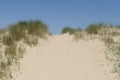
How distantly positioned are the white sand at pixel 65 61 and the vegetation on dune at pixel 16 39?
0.92 ft

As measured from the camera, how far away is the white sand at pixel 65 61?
9.47m

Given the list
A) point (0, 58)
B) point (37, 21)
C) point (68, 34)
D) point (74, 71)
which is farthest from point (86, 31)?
point (0, 58)

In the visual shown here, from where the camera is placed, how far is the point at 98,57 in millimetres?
10703

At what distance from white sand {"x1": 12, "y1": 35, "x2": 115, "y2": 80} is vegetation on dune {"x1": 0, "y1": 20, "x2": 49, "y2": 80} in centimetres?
28

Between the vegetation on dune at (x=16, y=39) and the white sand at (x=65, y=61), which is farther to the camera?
the vegetation on dune at (x=16, y=39)

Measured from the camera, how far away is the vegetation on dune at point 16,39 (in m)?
9.71

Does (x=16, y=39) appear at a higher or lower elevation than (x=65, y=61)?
higher

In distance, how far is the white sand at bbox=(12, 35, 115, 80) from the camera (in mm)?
9469

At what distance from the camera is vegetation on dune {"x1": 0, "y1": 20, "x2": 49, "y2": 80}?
31.9 feet

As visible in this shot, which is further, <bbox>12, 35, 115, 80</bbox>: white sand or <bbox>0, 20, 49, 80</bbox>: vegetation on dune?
<bbox>0, 20, 49, 80</bbox>: vegetation on dune

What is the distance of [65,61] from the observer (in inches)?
416

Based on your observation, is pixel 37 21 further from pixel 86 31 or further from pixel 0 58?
pixel 0 58

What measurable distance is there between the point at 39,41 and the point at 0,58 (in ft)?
7.13

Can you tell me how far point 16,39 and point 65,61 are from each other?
6.73ft
